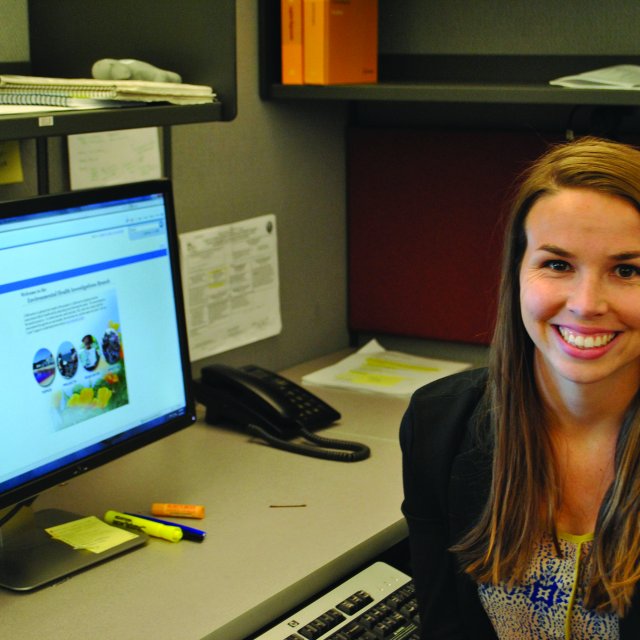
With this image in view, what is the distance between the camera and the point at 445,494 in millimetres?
1216

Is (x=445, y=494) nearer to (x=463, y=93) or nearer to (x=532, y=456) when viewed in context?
(x=532, y=456)

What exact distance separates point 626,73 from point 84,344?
89cm

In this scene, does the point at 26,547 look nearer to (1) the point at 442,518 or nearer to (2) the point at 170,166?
(1) the point at 442,518

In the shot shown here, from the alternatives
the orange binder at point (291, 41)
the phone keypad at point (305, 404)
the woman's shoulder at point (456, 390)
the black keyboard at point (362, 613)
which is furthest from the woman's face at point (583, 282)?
the orange binder at point (291, 41)

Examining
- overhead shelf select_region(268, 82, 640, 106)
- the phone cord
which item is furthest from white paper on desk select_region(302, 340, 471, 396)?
overhead shelf select_region(268, 82, 640, 106)

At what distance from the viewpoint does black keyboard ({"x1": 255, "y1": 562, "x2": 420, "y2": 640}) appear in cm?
110

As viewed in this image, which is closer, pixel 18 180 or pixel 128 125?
pixel 128 125

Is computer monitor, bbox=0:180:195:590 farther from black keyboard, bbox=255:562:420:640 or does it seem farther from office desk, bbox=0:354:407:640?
black keyboard, bbox=255:562:420:640

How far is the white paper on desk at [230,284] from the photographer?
1743 millimetres

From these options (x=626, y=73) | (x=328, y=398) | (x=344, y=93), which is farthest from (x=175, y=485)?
(x=626, y=73)

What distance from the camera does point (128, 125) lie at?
1216 mm

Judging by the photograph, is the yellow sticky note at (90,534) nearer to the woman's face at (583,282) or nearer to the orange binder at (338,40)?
the woman's face at (583,282)

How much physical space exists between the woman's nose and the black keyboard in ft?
1.23

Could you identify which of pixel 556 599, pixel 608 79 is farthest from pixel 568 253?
pixel 608 79
